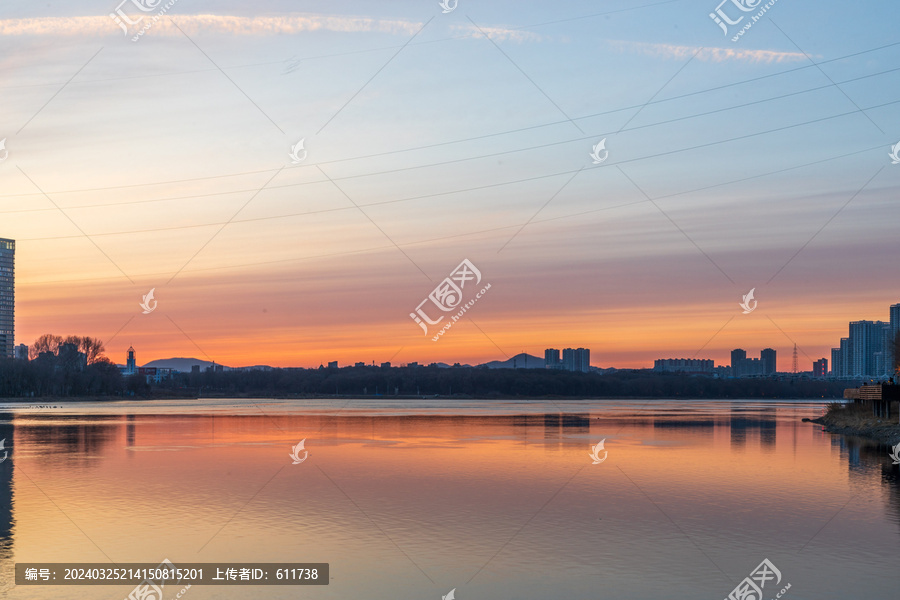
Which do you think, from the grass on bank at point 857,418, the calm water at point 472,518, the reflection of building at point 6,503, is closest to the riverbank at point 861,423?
the grass on bank at point 857,418

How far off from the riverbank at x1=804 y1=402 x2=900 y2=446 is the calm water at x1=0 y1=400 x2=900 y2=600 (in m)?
18.4

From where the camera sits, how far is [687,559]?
22672mm

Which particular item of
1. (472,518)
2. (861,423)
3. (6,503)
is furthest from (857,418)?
(6,503)

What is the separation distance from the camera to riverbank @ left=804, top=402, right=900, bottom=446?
228 ft

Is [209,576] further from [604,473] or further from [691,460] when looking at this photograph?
[691,460]

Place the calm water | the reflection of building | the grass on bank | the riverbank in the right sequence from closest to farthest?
the calm water < the reflection of building < the riverbank < the grass on bank

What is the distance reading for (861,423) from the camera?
79.1 meters

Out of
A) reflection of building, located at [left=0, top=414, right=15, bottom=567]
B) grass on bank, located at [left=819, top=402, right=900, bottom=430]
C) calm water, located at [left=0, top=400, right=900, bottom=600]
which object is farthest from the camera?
grass on bank, located at [left=819, top=402, right=900, bottom=430]

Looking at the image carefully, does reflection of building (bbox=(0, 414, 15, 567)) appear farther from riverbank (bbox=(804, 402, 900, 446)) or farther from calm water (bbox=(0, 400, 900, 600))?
riverbank (bbox=(804, 402, 900, 446))

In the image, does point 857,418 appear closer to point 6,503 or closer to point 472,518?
point 472,518

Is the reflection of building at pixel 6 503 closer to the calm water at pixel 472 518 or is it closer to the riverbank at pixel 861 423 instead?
the calm water at pixel 472 518

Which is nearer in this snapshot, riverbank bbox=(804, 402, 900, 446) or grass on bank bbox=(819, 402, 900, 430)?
riverbank bbox=(804, 402, 900, 446)

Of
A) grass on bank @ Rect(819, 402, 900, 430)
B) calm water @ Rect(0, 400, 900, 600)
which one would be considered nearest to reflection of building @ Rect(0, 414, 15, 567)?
calm water @ Rect(0, 400, 900, 600)

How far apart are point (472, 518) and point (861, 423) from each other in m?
62.5
